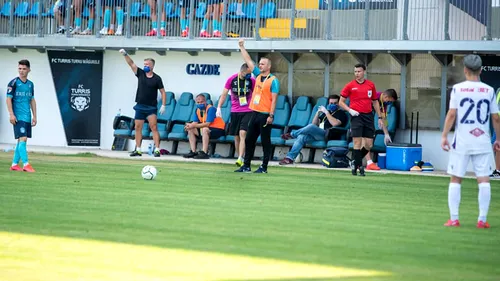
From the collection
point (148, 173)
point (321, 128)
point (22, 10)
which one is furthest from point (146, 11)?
point (148, 173)

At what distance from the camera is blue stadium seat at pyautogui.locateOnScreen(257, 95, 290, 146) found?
2578 cm

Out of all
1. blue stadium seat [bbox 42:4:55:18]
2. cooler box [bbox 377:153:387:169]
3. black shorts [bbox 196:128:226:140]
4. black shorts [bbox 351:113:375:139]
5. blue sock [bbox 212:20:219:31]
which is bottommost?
cooler box [bbox 377:153:387:169]

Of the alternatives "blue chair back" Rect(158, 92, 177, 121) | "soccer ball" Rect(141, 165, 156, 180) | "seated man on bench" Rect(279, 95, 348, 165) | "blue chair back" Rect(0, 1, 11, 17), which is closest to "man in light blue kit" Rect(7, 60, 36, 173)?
"soccer ball" Rect(141, 165, 156, 180)

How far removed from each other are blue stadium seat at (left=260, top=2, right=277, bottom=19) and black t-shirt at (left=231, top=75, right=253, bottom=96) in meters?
6.18

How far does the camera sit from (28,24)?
30.9 metres

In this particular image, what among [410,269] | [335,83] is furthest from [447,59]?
[410,269]

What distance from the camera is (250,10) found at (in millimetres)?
27516

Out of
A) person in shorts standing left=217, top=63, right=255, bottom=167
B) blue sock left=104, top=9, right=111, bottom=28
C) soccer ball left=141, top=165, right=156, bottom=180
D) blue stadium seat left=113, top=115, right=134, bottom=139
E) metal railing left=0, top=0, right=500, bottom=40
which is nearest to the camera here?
soccer ball left=141, top=165, right=156, bottom=180

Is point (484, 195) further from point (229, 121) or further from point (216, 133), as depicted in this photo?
point (229, 121)

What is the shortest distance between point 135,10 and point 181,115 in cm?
355

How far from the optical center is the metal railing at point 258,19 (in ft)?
80.8

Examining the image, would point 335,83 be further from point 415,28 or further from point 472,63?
point 472,63

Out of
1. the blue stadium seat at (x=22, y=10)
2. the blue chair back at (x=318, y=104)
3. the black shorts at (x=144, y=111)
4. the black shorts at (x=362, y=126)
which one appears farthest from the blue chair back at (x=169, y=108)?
the black shorts at (x=362, y=126)

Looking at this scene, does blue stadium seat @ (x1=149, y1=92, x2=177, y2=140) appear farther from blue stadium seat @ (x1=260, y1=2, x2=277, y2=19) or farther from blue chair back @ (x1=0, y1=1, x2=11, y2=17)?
blue chair back @ (x1=0, y1=1, x2=11, y2=17)
